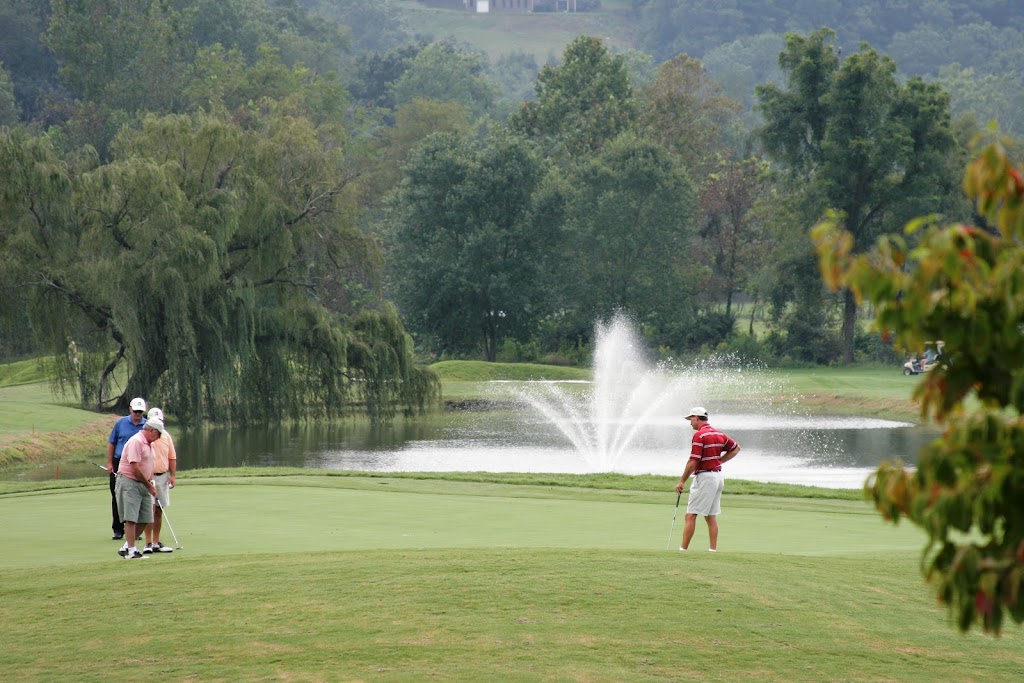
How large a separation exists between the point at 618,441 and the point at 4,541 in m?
25.7

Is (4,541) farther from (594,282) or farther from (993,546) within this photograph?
(594,282)

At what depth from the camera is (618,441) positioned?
40.1 meters

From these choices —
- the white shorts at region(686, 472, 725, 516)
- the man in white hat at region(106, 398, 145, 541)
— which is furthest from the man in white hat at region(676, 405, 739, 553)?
the man in white hat at region(106, 398, 145, 541)

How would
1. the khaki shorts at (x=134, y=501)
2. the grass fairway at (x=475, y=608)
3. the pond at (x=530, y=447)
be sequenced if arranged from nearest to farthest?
the grass fairway at (x=475, y=608) → the khaki shorts at (x=134, y=501) → the pond at (x=530, y=447)

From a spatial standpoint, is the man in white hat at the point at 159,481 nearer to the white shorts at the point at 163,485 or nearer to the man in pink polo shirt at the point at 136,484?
the white shorts at the point at 163,485

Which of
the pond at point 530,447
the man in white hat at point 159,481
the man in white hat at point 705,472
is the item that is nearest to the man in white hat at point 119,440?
the man in white hat at point 159,481

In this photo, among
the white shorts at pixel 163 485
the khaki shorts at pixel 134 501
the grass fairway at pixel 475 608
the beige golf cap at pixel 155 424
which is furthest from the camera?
the white shorts at pixel 163 485

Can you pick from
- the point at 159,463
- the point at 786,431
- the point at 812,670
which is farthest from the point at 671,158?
the point at 812,670

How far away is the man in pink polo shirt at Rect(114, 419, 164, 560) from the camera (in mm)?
14844

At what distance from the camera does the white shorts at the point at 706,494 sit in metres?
15.3

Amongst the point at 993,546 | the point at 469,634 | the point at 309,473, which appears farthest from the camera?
the point at 309,473

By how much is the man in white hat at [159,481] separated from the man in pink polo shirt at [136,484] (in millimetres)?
125

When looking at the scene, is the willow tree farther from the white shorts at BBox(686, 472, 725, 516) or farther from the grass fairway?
A: the white shorts at BBox(686, 472, 725, 516)

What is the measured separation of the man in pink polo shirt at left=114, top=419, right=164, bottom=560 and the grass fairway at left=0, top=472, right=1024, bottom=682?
1.33 ft
